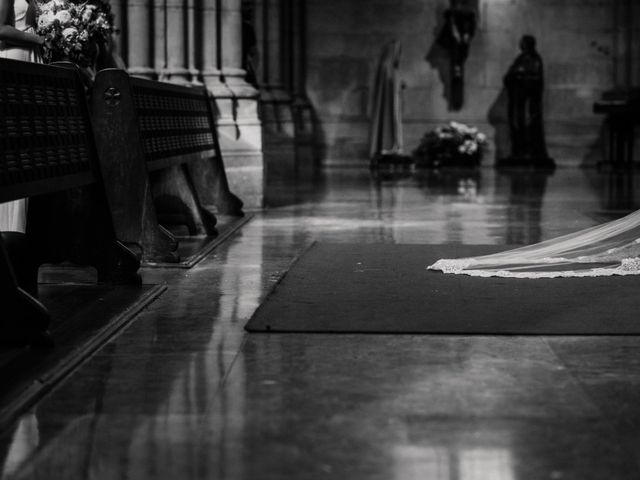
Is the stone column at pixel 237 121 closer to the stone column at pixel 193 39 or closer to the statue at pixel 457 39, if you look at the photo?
the stone column at pixel 193 39

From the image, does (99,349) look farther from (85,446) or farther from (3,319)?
(85,446)

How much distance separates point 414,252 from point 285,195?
6.03 meters

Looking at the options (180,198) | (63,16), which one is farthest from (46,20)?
(180,198)

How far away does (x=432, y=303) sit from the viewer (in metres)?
5.62

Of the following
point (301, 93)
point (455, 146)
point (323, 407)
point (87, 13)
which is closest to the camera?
point (323, 407)

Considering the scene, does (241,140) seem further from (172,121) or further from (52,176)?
(52,176)

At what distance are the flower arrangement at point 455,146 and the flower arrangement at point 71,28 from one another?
13.9m

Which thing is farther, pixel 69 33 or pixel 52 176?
pixel 69 33

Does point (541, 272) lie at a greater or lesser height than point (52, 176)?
lesser

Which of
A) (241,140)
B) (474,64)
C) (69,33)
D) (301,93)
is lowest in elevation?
(241,140)

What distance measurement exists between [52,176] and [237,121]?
6.92 meters

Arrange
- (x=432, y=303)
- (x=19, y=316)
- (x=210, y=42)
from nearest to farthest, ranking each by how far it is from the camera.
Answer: (x=19, y=316) → (x=432, y=303) → (x=210, y=42)

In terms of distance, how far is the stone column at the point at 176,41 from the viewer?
1205 centimetres

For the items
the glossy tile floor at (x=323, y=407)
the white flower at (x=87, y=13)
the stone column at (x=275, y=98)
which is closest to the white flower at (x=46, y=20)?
the white flower at (x=87, y=13)
